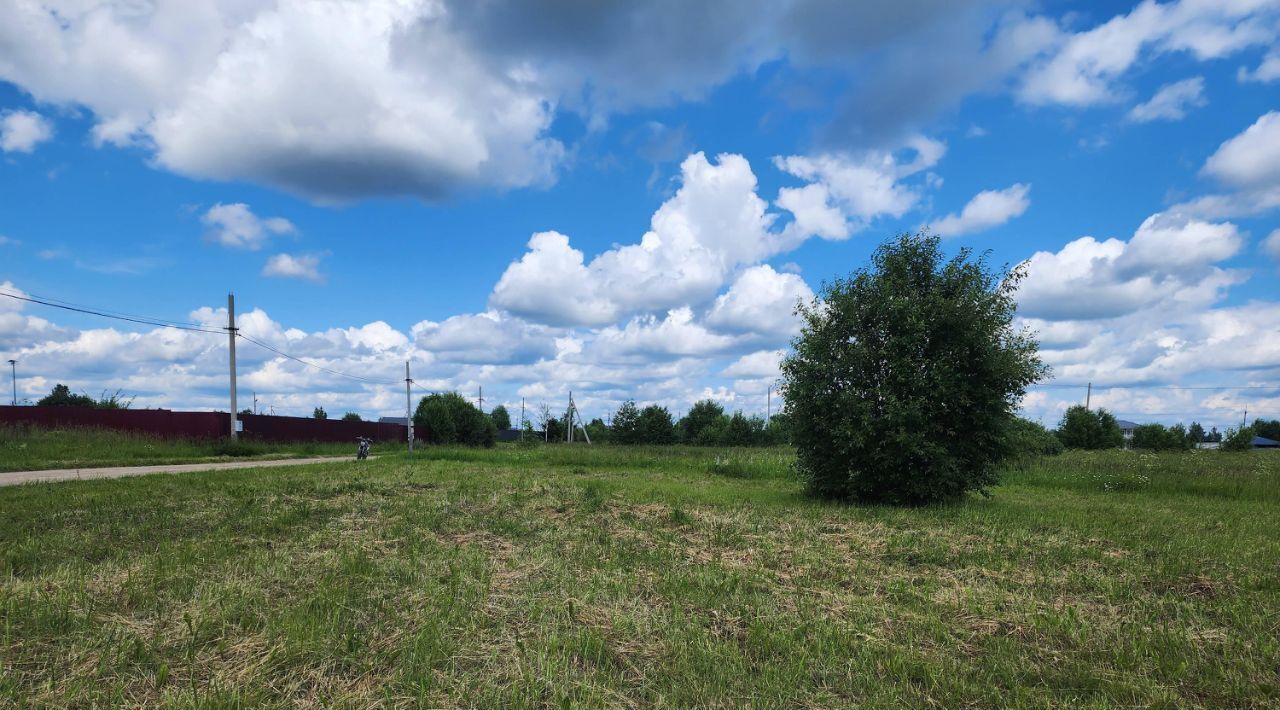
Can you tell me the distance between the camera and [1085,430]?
69.2m

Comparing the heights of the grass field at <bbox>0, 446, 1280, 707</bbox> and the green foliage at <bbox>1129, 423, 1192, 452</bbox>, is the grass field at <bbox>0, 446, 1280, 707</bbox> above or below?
above

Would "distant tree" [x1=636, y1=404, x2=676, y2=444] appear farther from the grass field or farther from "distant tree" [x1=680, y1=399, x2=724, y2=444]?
the grass field

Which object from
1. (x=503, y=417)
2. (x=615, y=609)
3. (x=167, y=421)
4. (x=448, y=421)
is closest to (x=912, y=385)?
(x=615, y=609)

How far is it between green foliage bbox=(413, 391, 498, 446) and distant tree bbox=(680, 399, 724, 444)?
42441 mm

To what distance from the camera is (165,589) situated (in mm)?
5656

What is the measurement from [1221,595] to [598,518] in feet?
25.8

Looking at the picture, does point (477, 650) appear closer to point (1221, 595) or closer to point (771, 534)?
point (771, 534)

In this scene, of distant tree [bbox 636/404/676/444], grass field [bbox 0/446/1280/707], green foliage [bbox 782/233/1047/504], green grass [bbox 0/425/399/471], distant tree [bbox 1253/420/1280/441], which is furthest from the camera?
distant tree [bbox 1253/420/1280/441]

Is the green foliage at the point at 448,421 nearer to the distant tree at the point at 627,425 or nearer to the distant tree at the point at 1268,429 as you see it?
the distant tree at the point at 627,425

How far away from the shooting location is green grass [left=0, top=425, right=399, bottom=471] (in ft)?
70.6

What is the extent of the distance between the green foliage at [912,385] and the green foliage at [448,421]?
5032cm

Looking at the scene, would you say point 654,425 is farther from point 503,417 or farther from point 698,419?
point 503,417

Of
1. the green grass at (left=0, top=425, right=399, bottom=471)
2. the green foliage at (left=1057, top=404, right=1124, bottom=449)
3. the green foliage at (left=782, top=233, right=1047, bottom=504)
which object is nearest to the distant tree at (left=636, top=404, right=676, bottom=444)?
the green foliage at (left=1057, top=404, right=1124, bottom=449)

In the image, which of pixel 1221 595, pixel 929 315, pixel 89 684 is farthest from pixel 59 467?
pixel 1221 595
